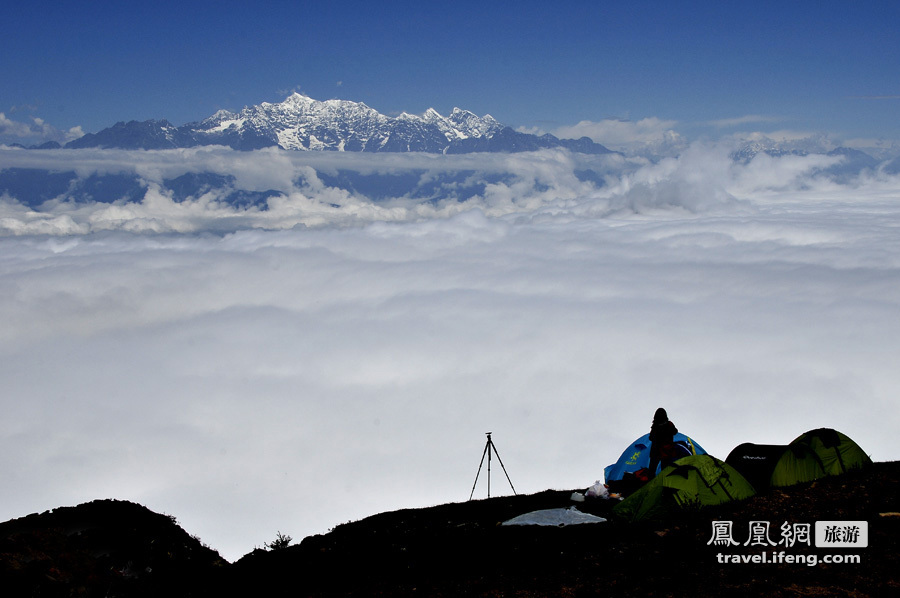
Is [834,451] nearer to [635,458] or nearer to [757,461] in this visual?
[757,461]

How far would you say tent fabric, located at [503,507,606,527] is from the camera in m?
15.8

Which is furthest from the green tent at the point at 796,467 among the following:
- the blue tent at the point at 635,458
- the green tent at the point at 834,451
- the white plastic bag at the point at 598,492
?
the blue tent at the point at 635,458

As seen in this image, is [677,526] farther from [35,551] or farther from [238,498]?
[238,498]

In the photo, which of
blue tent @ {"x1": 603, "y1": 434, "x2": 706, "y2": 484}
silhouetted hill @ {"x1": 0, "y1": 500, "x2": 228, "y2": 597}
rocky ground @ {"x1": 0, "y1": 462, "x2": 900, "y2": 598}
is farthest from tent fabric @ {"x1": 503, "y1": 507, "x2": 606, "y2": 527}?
silhouetted hill @ {"x1": 0, "y1": 500, "x2": 228, "y2": 597}

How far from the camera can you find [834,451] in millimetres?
17094

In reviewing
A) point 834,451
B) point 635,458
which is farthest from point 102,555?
point 834,451

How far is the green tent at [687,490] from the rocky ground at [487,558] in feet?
1.85

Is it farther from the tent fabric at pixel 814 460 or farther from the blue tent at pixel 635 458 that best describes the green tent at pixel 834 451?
the blue tent at pixel 635 458

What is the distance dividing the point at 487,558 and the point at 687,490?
5.86m

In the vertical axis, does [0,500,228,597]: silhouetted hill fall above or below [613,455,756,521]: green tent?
below

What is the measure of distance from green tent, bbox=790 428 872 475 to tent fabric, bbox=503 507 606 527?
6.51 m

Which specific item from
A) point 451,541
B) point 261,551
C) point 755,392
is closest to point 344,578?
point 451,541

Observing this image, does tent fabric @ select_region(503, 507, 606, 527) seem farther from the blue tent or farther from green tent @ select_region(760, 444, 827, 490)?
the blue tent

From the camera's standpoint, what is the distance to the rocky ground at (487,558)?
11203mm
